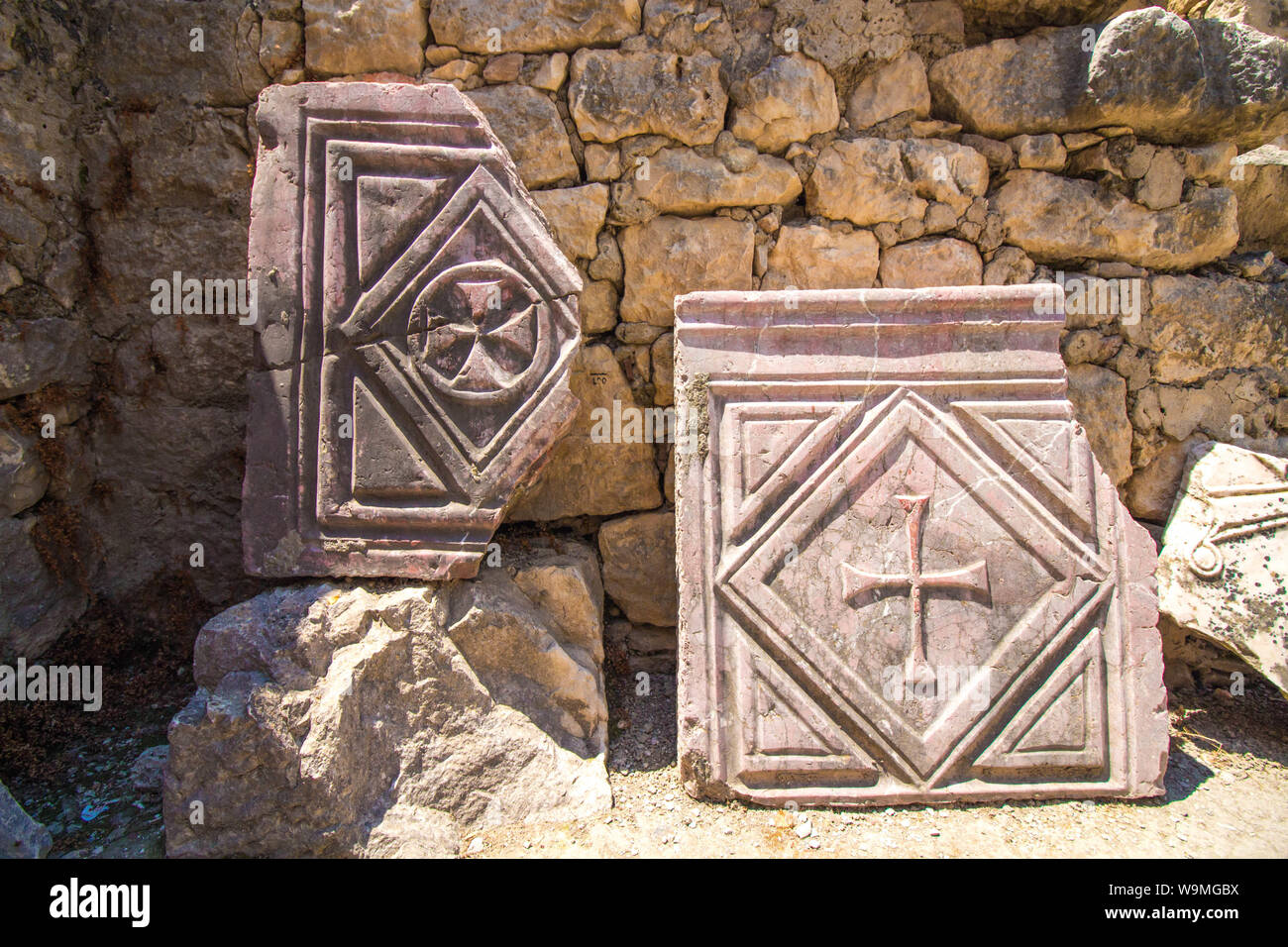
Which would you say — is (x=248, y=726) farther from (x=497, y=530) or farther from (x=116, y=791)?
(x=497, y=530)

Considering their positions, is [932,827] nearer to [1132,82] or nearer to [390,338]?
[390,338]

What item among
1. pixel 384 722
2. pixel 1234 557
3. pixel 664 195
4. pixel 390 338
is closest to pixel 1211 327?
pixel 1234 557

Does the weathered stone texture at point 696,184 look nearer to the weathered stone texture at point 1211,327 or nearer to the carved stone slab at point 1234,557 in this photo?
the weathered stone texture at point 1211,327

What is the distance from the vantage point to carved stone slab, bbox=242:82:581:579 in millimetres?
2518

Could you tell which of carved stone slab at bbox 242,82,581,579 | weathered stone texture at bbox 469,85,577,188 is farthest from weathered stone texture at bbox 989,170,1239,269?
carved stone slab at bbox 242,82,581,579

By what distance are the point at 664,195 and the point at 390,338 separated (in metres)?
1.26

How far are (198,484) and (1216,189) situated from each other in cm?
455

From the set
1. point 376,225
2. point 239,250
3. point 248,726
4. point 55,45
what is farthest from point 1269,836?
point 55,45

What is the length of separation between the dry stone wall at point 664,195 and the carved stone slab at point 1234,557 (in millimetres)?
162

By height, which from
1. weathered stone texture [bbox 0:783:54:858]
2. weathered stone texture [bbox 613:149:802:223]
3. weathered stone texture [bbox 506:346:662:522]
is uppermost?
weathered stone texture [bbox 613:149:802:223]

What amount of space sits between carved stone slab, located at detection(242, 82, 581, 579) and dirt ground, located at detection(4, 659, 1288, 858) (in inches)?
34.9

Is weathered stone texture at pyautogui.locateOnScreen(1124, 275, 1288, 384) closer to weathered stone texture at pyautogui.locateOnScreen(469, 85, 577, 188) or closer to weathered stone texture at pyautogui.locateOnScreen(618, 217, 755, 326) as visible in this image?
weathered stone texture at pyautogui.locateOnScreen(618, 217, 755, 326)

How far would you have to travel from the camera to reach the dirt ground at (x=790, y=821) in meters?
2.19

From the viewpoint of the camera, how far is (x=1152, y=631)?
2.45 m
